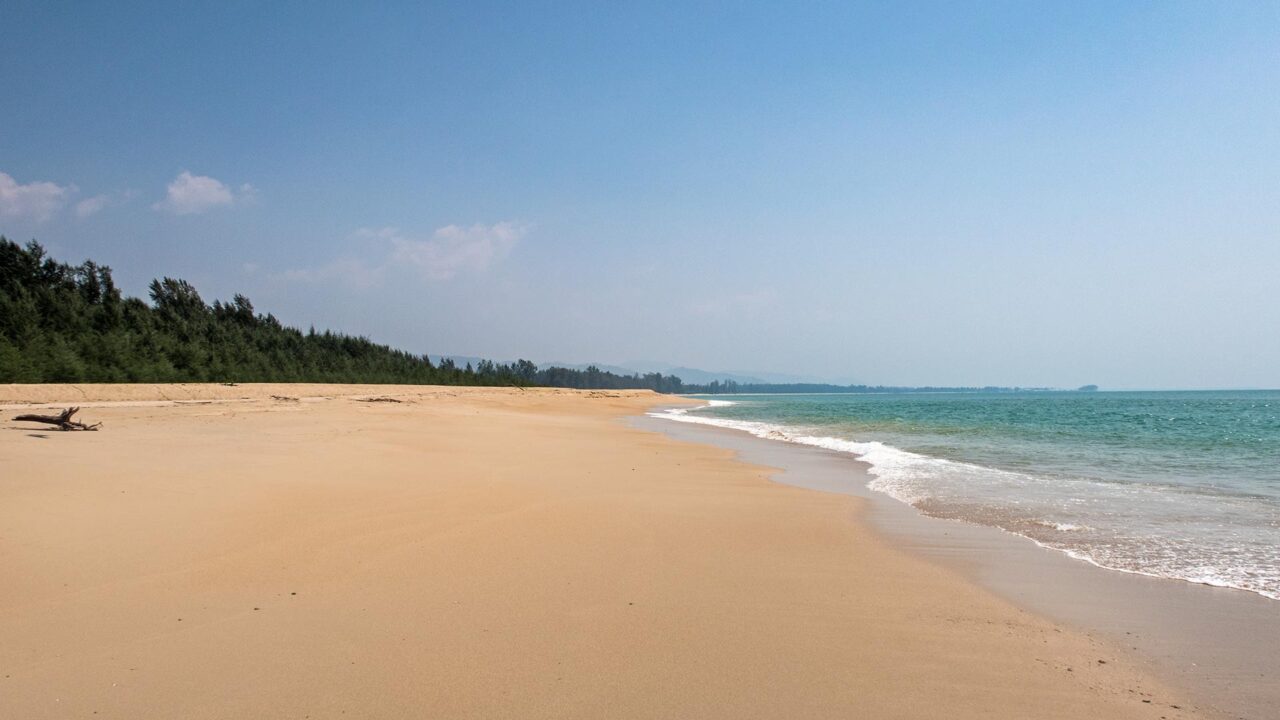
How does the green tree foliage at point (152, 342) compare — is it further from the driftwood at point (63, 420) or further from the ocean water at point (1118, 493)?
the ocean water at point (1118, 493)

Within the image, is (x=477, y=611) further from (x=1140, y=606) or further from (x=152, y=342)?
(x=152, y=342)

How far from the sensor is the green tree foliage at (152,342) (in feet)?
89.8

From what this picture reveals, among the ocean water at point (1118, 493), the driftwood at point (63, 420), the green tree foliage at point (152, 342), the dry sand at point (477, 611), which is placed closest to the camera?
the dry sand at point (477, 611)

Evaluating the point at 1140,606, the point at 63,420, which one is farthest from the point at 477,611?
the point at 63,420

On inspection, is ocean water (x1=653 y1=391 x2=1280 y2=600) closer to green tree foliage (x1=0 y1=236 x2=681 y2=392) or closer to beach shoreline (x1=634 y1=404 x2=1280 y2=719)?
beach shoreline (x1=634 y1=404 x2=1280 y2=719)

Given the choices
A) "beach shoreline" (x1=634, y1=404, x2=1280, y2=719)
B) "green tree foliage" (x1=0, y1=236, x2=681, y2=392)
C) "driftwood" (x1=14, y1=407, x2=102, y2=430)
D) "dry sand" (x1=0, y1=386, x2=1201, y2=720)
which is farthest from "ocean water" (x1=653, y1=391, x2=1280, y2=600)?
"green tree foliage" (x1=0, y1=236, x2=681, y2=392)

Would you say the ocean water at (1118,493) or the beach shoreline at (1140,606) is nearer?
the beach shoreline at (1140,606)

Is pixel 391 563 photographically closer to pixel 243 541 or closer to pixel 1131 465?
pixel 243 541

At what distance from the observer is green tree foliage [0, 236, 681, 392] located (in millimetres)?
27375

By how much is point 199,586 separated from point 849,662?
3.92 meters

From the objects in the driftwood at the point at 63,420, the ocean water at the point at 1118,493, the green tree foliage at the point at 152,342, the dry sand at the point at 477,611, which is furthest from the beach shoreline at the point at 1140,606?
the green tree foliage at the point at 152,342

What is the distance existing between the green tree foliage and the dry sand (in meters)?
25.2

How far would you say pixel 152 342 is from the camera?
33.9 meters

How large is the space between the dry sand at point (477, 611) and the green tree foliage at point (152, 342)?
25.2 meters
